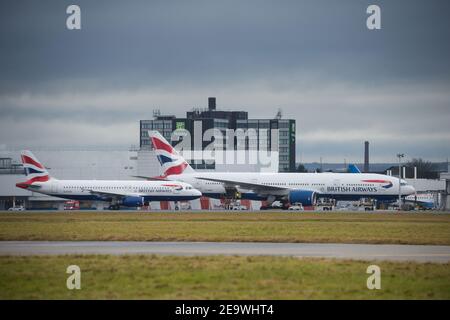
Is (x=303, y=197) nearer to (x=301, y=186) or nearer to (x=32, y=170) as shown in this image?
(x=301, y=186)

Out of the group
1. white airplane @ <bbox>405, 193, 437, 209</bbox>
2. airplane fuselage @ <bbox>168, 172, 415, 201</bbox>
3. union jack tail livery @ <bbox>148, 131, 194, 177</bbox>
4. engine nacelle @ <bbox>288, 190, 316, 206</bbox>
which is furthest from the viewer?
white airplane @ <bbox>405, 193, 437, 209</bbox>

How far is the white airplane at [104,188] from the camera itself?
10775 cm

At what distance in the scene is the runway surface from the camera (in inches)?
1314

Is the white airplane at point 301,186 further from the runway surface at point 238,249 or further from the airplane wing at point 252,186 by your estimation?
the runway surface at point 238,249

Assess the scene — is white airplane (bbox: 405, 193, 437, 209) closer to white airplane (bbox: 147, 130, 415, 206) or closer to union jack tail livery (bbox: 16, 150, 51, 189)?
white airplane (bbox: 147, 130, 415, 206)

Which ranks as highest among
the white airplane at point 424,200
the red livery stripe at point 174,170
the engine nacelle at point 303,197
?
the red livery stripe at point 174,170

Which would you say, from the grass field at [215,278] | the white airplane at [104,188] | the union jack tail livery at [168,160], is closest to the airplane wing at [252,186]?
the white airplane at [104,188]

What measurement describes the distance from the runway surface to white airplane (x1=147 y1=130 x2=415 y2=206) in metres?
60.0

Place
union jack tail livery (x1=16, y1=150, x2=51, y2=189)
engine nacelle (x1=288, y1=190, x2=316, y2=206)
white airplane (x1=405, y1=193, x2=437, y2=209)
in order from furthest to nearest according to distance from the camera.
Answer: white airplane (x1=405, y1=193, x2=437, y2=209) → union jack tail livery (x1=16, y1=150, x2=51, y2=189) → engine nacelle (x1=288, y1=190, x2=316, y2=206)

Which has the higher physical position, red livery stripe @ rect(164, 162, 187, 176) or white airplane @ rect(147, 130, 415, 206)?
red livery stripe @ rect(164, 162, 187, 176)

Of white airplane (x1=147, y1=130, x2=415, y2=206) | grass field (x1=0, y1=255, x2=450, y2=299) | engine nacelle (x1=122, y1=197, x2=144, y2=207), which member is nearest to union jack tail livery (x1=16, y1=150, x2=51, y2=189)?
engine nacelle (x1=122, y1=197, x2=144, y2=207)

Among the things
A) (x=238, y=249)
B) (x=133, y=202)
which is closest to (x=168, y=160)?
(x=133, y=202)
